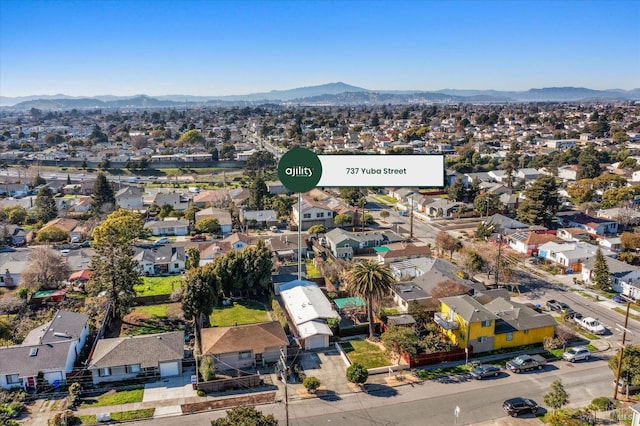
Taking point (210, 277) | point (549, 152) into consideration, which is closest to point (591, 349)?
point (210, 277)

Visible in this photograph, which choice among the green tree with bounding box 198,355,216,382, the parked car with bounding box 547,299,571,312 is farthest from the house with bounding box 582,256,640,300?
the green tree with bounding box 198,355,216,382

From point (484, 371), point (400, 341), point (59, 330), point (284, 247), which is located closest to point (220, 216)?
point (284, 247)

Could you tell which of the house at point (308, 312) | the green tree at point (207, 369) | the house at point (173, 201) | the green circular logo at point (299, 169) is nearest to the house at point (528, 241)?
the house at point (308, 312)

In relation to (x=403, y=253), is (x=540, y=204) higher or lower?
higher

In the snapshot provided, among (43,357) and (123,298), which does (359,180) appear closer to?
(43,357)

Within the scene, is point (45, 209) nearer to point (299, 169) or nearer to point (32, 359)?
point (32, 359)

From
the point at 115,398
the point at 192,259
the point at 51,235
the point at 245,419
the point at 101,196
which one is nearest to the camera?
the point at 245,419

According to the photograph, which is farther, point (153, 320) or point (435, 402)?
point (153, 320)
